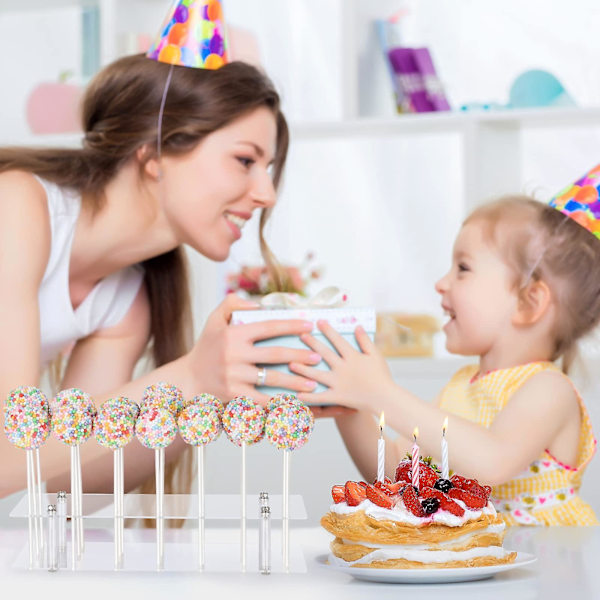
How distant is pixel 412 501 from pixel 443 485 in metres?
0.04

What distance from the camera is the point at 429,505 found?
2.97 ft

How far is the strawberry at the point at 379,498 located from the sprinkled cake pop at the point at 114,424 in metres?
0.23

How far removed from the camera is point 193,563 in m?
0.96

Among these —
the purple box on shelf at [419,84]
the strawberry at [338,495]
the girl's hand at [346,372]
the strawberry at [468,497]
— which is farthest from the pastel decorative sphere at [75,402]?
the purple box on shelf at [419,84]

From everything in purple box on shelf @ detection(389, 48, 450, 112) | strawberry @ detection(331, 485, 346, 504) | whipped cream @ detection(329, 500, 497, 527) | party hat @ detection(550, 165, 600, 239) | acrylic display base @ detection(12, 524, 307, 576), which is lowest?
acrylic display base @ detection(12, 524, 307, 576)

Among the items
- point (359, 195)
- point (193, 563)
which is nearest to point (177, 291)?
point (193, 563)

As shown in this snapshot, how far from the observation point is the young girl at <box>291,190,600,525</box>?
1.52 m

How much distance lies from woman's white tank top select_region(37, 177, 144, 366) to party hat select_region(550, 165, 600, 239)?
2.72 feet

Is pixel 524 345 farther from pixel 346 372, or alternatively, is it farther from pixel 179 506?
pixel 179 506

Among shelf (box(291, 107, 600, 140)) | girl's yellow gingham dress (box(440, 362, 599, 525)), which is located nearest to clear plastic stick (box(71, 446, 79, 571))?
girl's yellow gingham dress (box(440, 362, 599, 525))

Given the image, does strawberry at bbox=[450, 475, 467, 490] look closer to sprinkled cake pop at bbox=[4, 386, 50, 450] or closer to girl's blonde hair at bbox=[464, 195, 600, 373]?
sprinkled cake pop at bbox=[4, 386, 50, 450]

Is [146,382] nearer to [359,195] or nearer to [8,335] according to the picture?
[8,335]

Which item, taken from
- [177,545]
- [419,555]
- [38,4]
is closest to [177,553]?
[177,545]

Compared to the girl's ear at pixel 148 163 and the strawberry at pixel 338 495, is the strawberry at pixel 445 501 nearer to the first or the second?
the strawberry at pixel 338 495
